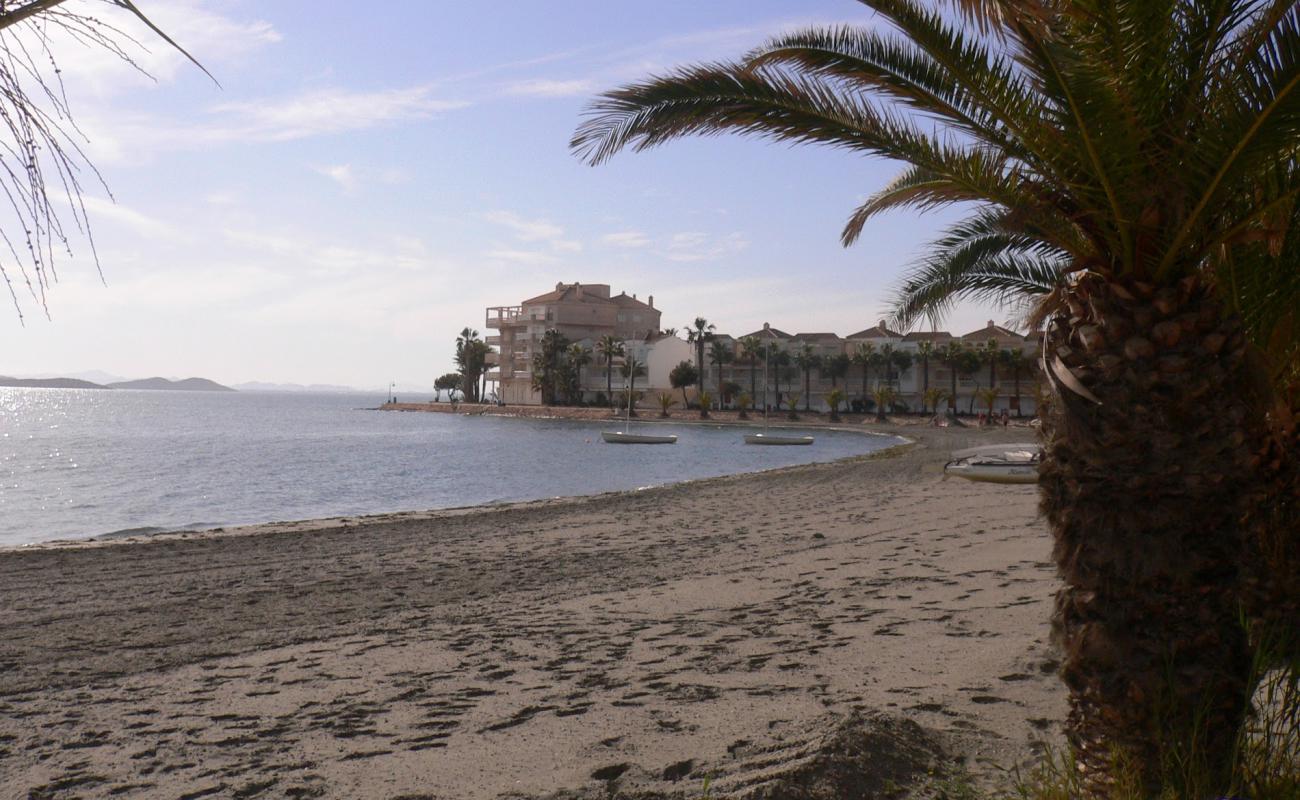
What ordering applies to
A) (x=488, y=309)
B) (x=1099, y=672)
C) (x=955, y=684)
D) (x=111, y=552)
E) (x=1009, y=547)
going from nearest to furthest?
(x=1099, y=672) < (x=955, y=684) < (x=1009, y=547) < (x=111, y=552) < (x=488, y=309)

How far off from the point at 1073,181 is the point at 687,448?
60243 mm

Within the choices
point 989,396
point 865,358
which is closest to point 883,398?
point 865,358

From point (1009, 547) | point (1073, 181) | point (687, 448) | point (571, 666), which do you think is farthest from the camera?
point (687, 448)

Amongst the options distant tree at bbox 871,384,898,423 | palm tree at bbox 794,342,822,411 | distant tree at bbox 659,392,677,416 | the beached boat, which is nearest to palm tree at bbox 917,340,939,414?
distant tree at bbox 871,384,898,423

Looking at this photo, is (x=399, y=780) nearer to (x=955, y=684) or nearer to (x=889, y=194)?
(x=955, y=684)

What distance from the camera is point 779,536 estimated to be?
1730 centimetres

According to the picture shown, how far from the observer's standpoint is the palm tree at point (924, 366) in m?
90.8

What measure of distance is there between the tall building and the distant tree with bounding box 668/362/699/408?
7099mm

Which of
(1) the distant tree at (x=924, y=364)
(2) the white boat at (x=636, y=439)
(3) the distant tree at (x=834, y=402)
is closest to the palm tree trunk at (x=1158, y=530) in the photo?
(2) the white boat at (x=636, y=439)

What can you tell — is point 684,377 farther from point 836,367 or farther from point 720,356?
point 836,367

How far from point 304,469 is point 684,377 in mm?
59512

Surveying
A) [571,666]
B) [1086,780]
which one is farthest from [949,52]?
[571,666]

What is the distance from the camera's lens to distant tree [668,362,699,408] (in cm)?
10494

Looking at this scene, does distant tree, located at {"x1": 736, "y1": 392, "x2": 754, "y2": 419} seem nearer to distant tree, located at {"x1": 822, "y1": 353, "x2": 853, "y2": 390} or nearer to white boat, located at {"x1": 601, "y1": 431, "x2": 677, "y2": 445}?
distant tree, located at {"x1": 822, "y1": 353, "x2": 853, "y2": 390}
